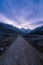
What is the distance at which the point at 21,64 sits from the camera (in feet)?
42.1

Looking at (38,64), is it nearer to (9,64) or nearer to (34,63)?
(34,63)

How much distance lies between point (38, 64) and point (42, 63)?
0.75m

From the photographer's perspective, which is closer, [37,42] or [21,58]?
[21,58]

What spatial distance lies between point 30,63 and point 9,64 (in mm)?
2271

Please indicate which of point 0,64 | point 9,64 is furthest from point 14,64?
point 0,64

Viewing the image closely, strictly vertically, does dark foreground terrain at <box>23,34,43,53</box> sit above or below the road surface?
above

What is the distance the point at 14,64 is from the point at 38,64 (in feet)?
8.33

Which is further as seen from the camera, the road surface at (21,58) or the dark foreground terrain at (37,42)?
the dark foreground terrain at (37,42)

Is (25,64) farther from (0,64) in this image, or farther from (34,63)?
(0,64)

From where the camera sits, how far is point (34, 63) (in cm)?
1323

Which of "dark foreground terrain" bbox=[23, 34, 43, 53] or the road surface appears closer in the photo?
the road surface

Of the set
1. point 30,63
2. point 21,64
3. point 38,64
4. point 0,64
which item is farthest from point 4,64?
point 38,64

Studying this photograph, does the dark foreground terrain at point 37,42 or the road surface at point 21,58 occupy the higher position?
the dark foreground terrain at point 37,42

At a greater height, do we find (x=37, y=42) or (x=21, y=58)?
(x=37, y=42)
